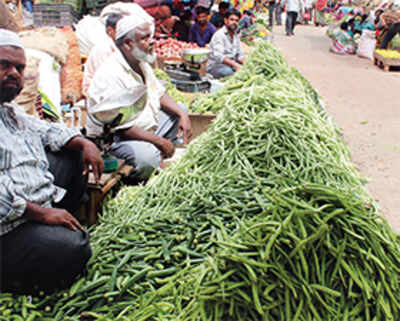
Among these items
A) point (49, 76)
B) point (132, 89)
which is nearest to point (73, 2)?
point (49, 76)

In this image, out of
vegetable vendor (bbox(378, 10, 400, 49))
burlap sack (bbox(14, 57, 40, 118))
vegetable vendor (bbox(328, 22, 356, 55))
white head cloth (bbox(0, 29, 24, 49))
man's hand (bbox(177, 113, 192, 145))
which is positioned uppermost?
white head cloth (bbox(0, 29, 24, 49))

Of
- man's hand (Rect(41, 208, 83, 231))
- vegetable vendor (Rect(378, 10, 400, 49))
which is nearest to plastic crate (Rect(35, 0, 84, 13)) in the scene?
man's hand (Rect(41, 208, 83, 231))

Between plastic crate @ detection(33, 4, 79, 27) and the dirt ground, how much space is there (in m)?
4.25

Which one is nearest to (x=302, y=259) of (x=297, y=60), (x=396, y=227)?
(x=396, y=227)

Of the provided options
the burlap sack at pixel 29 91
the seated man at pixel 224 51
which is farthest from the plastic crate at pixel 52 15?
the burlap sack at pixel 29 91

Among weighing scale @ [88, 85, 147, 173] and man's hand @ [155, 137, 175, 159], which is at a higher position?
weighing scale @ [88, 85, 147, 173]

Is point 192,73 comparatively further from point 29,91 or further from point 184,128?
point 29,91

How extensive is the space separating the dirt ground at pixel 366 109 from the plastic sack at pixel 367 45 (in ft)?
0.95

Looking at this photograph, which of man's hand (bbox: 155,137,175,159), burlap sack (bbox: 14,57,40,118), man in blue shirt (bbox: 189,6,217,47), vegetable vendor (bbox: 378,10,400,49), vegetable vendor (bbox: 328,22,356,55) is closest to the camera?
burlap sack (bbox: 14,57,40,118)

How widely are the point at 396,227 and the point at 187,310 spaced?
6.99 feet

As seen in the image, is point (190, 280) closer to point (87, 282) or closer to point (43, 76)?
point (87, 282)

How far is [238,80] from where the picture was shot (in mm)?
4602

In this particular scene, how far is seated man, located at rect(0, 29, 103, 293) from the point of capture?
1.69 m

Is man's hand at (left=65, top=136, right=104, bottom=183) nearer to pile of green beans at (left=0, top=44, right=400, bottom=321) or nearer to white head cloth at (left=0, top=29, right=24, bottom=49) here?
pile of green beans at (left=0, top=44, right=400, bottom=321)
